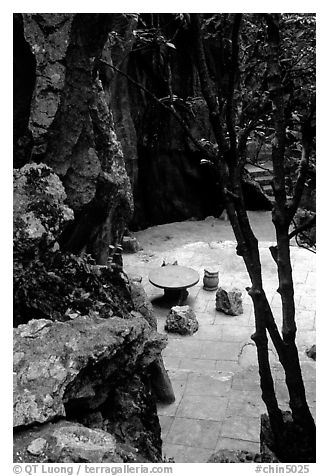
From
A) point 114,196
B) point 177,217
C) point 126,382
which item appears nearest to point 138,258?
point 177,217

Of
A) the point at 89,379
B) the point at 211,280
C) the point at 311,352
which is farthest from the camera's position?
the point at 211,280

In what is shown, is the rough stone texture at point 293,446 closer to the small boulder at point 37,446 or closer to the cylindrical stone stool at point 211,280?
the small boulder at point 37,446

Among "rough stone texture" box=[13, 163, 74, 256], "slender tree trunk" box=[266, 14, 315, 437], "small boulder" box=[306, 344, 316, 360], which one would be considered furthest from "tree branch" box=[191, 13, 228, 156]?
"small boulder" box=[306, 344, 316, 360]

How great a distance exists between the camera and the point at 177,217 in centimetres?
1348

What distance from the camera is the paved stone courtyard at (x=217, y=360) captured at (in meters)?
4.65

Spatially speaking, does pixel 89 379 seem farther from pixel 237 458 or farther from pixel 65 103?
pixel 65 103

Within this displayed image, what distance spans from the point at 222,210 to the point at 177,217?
1.20 metres

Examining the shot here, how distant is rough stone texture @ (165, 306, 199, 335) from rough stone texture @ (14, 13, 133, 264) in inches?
140

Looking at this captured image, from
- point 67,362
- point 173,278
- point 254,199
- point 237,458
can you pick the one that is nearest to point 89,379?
point 67,362

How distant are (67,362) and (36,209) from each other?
2.98ft

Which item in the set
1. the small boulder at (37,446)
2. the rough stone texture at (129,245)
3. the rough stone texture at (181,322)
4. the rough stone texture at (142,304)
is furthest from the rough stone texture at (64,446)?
the rough stone texture at (129,245)

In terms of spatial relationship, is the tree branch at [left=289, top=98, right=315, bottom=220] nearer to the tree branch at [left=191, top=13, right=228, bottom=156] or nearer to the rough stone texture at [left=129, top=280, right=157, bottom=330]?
the tree branch at [left=191, top=13, right=228, bottom=156]

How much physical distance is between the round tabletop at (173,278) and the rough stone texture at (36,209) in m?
5.08

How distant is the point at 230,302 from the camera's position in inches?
313
